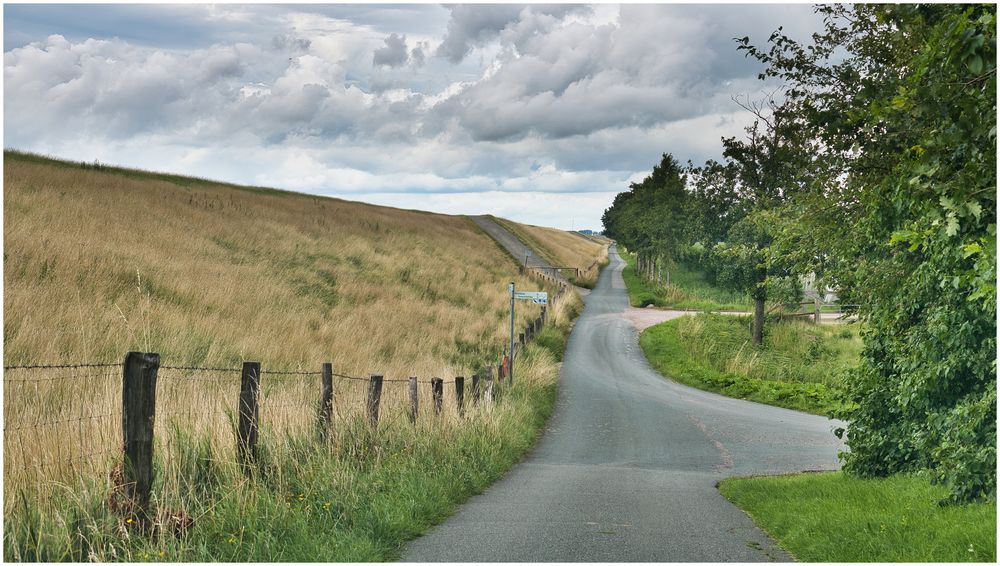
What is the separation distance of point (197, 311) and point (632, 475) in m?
14.2

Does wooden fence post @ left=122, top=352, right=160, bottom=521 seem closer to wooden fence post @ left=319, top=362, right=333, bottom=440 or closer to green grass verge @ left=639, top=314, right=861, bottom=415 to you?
wooden fence post @ left=319, top=362, right=333, bottom=440

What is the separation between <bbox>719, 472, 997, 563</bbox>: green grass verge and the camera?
683cm

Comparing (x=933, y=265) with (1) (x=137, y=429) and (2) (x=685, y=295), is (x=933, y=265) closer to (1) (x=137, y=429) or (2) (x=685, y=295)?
(1) (x=137, y=429)

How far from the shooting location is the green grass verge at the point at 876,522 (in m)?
6.83

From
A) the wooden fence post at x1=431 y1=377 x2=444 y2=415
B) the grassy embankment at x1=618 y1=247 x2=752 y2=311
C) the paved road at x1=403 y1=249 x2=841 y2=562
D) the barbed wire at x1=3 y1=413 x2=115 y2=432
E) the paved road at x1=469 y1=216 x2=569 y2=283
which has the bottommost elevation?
the paved road at x1=403 y1=249 x2=841 y2=562

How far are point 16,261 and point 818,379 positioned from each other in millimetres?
27743

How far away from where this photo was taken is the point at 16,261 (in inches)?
861

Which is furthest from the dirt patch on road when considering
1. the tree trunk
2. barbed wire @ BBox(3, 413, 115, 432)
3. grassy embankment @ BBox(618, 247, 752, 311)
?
barbed wire @ BBox(3, 413, 115, 432)

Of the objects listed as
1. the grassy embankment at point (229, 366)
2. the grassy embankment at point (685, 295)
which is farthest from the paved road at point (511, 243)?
the grassy embankment at point (229, 366)

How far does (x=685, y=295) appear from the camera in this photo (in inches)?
2441

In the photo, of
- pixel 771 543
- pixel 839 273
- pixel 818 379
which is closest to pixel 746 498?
pixel 771 543

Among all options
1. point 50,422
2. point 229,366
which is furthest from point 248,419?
point 229,366

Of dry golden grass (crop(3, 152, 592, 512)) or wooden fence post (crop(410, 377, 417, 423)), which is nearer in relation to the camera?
dry golden grass (crop(3, 152, 592, 512))

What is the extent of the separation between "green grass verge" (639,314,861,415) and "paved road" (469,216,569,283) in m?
32.2
